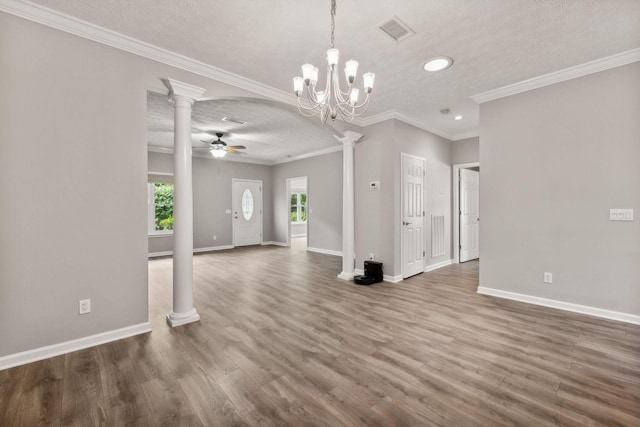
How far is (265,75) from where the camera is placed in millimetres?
3434

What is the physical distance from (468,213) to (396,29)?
5119 millimetres

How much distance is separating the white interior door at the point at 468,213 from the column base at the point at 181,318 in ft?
18.6

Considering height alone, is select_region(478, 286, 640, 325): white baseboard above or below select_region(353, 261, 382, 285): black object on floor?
below

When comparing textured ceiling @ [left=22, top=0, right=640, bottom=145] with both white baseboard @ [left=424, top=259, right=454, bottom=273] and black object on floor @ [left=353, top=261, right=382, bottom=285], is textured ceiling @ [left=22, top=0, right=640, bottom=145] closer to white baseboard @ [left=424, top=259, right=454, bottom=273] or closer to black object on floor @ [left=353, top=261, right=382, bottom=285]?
black object on floor @ [left=353, top=261, right=382, bottom=285]

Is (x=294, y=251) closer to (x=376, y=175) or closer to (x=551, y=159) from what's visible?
(x=376, y=175)

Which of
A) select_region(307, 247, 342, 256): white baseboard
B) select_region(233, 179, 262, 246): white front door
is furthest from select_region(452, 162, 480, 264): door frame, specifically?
select_region(233, 179, 262, 246): white front door

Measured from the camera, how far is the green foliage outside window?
25.0ft

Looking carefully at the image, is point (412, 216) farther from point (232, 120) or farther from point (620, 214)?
point (232, 120)

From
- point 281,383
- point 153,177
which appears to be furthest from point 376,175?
point 153,177

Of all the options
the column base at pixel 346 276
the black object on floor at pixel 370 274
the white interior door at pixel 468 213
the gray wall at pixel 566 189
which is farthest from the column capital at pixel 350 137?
the white interior door at pixel 468 213

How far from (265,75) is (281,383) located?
327cm

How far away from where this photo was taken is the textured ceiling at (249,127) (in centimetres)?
438

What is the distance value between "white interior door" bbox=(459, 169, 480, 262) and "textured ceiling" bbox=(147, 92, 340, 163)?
10.7 ft

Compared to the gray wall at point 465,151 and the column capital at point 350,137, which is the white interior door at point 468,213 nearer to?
the gray wall at point 465,151
